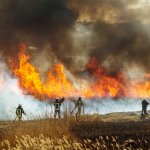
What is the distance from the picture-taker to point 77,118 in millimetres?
27047

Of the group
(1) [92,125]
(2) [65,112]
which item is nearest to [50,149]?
(2) [65,112]

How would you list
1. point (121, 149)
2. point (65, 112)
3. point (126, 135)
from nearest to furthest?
point (121, 149), point (65, 112), point (126, 135)

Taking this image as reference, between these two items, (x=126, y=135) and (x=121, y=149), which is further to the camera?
(x=126, y=135)

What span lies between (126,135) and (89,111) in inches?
101

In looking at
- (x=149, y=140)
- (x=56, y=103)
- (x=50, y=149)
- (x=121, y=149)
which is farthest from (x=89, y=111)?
(x=56, y=103)

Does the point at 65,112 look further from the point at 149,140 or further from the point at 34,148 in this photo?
the point at 34,148

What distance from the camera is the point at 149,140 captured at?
75.8 feet

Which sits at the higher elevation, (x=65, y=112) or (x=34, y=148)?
(x=65, y=112)

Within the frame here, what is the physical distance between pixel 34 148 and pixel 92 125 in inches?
540

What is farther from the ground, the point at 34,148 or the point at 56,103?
the point at 56,103

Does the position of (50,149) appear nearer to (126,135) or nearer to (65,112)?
(65,112)

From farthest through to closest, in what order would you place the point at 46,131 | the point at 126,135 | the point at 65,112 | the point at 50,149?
the point at 126,135 < the point at 65,112 < the point at 46,131 < the point at 50,149

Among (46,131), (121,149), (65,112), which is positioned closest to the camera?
(121,149)

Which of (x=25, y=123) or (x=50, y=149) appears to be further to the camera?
(x=25, y=123)
